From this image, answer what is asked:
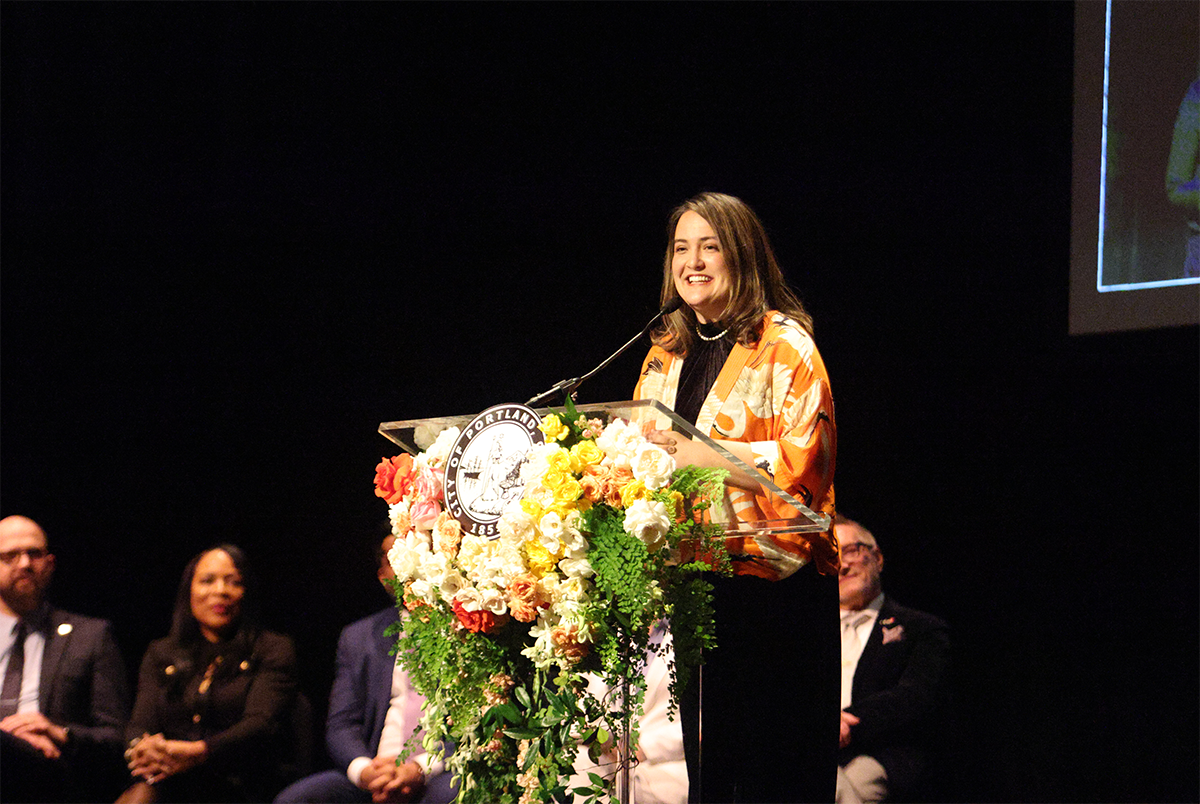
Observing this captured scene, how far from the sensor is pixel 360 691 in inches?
140

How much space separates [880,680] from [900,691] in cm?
9

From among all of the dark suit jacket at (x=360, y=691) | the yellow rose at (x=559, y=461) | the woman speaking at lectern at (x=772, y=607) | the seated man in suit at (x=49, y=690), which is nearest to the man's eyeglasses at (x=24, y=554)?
the seated man in suit at (x=49, y=690)

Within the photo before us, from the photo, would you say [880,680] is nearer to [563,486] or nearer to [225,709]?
[225,709]

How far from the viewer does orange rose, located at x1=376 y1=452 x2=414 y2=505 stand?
1858mm

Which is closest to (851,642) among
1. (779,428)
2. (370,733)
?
(370,733)

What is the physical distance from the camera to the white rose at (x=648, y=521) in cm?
152

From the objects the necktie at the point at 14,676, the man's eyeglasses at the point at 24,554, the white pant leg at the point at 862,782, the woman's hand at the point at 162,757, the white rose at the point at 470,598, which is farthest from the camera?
the man's eyeglasses at the point at 24,554

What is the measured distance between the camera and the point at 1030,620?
11.6ft

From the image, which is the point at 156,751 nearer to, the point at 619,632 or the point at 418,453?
the point at 418,453

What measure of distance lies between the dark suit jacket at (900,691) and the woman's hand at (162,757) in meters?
2.04

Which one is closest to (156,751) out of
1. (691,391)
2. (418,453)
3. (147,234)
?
(147,234)

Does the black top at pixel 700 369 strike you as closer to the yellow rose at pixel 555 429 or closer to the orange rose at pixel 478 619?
the yellow rose at pixel 555 429

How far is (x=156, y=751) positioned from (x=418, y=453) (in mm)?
2097

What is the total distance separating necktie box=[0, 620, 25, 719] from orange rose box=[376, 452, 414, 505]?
2385 mm
